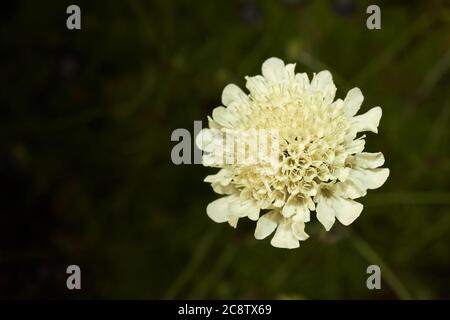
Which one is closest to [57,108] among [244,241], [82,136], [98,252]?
[82,136]

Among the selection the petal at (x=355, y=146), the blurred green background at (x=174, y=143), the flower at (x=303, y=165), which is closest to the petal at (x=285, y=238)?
the flower at (x=303, y=165)

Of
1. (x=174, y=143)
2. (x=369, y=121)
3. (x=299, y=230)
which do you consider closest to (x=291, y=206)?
(x=299, y=230)

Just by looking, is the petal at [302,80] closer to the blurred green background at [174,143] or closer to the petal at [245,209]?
→ the petal at [245,209]

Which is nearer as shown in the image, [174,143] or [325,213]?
[325,213]

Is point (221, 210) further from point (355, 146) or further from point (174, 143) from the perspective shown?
point (174, 143)

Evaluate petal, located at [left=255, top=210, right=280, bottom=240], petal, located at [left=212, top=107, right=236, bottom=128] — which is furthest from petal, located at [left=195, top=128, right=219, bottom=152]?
petal, located at [left=255, top=210, right=280, bottom=240]

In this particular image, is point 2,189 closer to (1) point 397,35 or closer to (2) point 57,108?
(2) point 57,108
